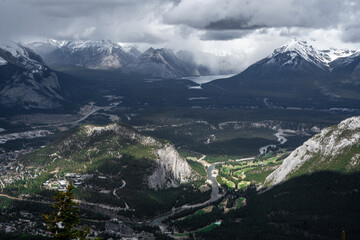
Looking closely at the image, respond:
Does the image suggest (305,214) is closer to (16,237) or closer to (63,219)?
(16,237)

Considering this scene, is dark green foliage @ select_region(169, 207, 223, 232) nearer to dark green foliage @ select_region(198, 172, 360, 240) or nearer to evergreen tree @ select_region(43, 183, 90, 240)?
dark green foliage @ select_region(198, 172, 360, 240)

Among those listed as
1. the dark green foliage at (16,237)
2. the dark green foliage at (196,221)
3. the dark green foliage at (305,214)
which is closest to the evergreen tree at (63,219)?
the dark green foliage at (16,237)

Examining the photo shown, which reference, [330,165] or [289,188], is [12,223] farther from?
[330,165]

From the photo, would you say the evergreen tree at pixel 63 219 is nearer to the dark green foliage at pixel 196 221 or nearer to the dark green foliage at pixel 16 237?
the dark green foliage at pixel 16 237

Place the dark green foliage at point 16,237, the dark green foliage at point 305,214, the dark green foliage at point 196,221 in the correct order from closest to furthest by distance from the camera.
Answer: the dark green foliage at point 16,237
the dark green foliage at point 305,214
the dark green foliage at point 196,221

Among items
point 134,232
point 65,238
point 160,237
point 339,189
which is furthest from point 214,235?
point 65,238

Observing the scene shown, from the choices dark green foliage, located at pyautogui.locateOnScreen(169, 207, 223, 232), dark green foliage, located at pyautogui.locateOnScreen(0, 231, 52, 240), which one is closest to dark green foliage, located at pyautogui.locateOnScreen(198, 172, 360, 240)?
dark green foliage, located at pyautogui.locateOnScreen(169, 207, 223, 232)

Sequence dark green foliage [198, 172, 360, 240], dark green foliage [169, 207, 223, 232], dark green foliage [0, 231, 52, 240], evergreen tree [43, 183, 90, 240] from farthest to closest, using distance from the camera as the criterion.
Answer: dark green foliage [169, 207, 223, 232] < dark green foliage [198, 172, 360, 240] < dark green foliage [0, 231, 52, 240] < evergreen tree [43, 183, 90, 240]

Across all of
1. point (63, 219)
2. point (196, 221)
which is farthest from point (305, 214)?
point (63, 219)

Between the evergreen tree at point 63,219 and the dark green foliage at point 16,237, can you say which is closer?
the evergreen tree at point 63,219

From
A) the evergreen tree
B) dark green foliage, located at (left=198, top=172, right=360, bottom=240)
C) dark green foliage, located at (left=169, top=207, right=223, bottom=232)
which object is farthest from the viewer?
dark green foliage, located at (left=169, top=207, right=223, bottom=232)

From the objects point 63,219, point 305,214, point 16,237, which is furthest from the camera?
point 305,214
